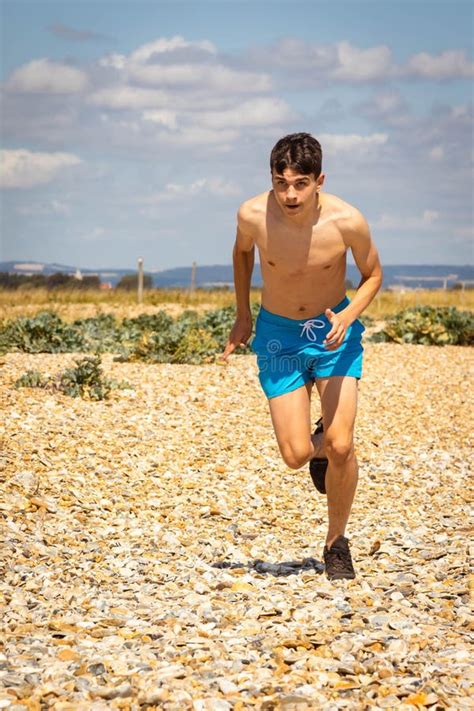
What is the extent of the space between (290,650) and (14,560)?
2.02 metres

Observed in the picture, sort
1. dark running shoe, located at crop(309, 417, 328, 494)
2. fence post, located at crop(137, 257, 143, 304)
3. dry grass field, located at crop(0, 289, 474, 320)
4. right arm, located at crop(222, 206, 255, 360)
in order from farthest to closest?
fence post, located at crop(137, 257, 143, 304) < dry grass field, located at crop(0, 289, 474, 320) < dark running shoe, located at crop(309, 417, 328, 494) < right arm, located at crop(222, 206, 255, 360)

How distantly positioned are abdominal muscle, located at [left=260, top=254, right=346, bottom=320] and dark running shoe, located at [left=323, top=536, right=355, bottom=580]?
1.24m

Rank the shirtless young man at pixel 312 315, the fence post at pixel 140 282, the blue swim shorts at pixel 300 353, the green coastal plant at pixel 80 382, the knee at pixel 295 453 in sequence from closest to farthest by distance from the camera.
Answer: the shirtless young man at pixel 312 315
the blue swim shorts at pixel 300 353
the knee at pixel 295 453
the green coastal plant at pixel 80 382
the fence post at pixel 140 282

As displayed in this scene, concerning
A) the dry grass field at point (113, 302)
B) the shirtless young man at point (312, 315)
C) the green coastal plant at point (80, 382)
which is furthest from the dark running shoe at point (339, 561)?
the dry grass field at point (113, 302)

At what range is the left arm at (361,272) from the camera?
15.7 feet

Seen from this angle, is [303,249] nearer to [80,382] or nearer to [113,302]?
[80,382]

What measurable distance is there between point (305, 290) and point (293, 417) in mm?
672

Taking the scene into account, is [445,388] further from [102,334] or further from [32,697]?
[32,697]

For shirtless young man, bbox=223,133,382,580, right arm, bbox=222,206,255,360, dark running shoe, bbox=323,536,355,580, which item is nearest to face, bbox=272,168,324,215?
shirtless young man, bbox=223,133,382,580

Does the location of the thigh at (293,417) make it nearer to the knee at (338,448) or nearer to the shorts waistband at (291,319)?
the knee at (338,448)

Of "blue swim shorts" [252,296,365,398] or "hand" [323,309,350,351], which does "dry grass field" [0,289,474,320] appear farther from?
"hand" [323,309,350,351]

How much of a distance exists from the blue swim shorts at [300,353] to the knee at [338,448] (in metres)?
0.34

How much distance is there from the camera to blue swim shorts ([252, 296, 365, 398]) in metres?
5.12

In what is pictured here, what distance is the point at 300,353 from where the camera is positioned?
5176 mm
